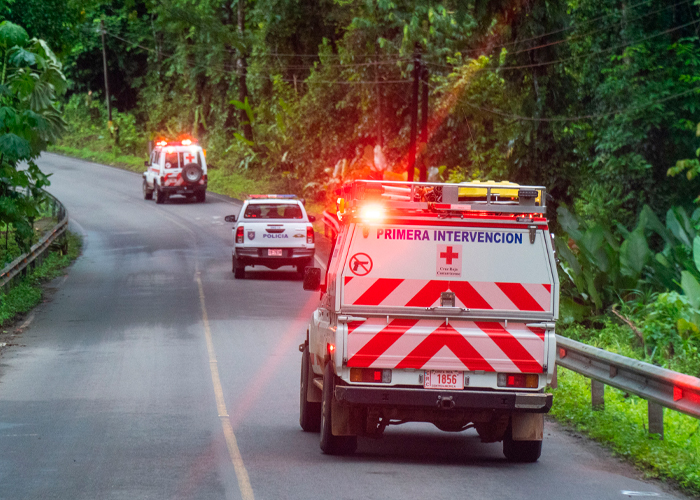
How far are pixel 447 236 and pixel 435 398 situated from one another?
1.33 meters

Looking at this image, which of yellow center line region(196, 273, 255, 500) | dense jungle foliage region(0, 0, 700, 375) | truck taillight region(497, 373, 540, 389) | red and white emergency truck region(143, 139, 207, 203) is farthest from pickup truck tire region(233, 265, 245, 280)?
red and white emergency truck region(143, 139, 207, 203)

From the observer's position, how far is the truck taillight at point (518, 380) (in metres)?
8.16

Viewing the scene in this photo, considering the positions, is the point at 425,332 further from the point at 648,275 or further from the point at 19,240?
the point at 19,240

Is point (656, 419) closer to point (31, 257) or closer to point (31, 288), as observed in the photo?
point (31, 288)

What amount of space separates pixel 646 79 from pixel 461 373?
2068 centimetres

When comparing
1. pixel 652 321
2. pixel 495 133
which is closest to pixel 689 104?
pixel 495 133

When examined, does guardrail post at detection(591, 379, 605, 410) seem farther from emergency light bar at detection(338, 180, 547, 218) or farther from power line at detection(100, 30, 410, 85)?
power line at detection(100, 30, 410, 85)

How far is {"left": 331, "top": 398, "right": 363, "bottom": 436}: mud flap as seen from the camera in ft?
27.9

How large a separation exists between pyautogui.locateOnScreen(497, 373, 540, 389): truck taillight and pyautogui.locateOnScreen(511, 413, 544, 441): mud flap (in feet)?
1.60

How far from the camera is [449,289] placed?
822cm

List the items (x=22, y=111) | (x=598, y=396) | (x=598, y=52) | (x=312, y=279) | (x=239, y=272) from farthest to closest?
(x=598, y=52) → (x=239, y=272) → (x=22, y=111) → (x=598, y=396) → (x=312, y=279)

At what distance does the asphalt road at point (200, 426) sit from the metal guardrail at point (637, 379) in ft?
2.15

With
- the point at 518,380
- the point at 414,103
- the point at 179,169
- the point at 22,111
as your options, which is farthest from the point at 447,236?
the point at 179,169

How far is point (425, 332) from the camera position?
319 inches
